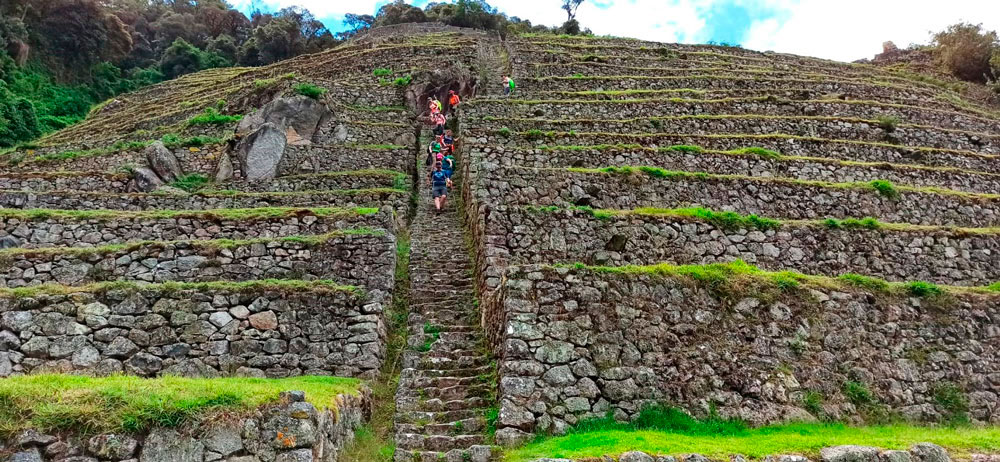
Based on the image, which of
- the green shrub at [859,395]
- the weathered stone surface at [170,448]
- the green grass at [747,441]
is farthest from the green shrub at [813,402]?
the weathered stone surface at [170,448]

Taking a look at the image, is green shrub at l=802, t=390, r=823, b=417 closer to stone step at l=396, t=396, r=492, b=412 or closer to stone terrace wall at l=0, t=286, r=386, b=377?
stone step at l=396, t=396, r=492, b=412

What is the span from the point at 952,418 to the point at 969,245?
20.1 feet

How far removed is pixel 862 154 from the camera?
746 inches

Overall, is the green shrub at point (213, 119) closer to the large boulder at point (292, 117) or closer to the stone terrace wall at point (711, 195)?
the large boulder at point (292, 117)

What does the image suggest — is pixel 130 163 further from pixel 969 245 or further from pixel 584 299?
pixel 969 245

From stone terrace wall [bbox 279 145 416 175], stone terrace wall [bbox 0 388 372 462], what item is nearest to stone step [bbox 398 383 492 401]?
stone terrace wall [bbox 0 388 372 462]

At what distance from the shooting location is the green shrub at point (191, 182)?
18755 millimetres

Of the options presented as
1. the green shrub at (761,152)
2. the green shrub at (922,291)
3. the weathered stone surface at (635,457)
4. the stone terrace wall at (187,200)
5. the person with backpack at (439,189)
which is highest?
the green shrub at (761,152)

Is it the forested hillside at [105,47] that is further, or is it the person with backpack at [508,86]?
the forested hillside at [105,47]

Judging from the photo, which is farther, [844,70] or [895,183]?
[844,70]

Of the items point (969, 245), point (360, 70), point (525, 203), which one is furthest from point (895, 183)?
point (360, 70)

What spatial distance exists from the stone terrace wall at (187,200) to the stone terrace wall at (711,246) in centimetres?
541

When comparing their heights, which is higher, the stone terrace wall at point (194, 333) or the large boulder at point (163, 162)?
the large boulder at point (163, 162)

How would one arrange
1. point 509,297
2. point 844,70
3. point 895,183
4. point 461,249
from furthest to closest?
1. point 844,70
2. point 895,183
3. point 461,249
4. point 509,297
